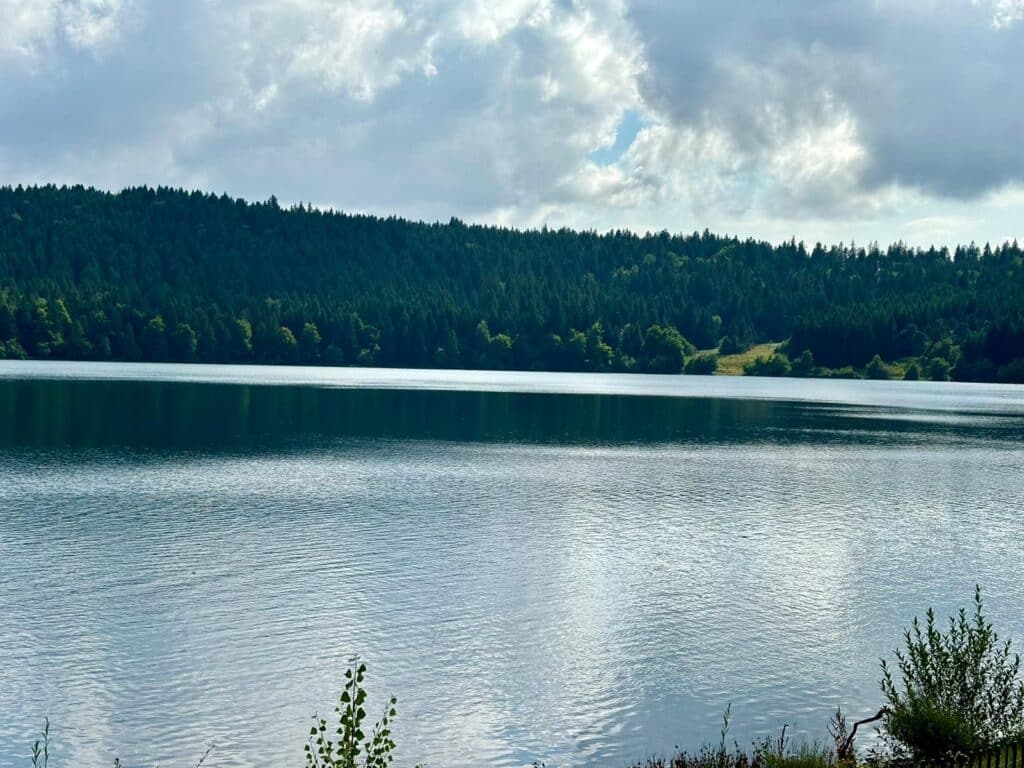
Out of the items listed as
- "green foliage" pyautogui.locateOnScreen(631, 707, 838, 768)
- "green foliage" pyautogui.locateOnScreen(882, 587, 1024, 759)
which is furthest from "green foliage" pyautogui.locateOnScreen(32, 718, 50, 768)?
"green foliage" pyautogui.locateOnScreen(882, 587, 1024, 759)

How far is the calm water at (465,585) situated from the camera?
24.3m

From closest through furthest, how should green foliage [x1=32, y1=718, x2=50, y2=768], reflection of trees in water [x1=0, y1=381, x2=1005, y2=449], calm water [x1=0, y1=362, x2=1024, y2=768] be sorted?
1. green foliage [x1=32, y1=718, x2=50, y2=768]
2. calm water [x1=0, y1=362, x2=1024, y2=768]
3. reflection of trees in water [x1=0, y1=381, x2=1005, y2=449]

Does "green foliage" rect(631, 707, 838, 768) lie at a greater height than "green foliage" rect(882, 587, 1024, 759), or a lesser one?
lesser

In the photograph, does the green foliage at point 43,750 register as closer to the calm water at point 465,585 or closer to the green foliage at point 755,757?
the calm water at point 465,585

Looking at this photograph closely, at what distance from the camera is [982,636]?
20.4 meters

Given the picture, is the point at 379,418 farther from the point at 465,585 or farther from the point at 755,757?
the point at 755,757

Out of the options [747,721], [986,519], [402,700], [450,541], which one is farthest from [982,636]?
[986,519]

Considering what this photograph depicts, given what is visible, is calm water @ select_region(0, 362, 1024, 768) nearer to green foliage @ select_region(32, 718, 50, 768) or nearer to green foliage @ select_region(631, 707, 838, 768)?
green foliage @ select_region(32, 718, 50, 768)

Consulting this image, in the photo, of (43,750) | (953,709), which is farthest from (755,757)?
(43,750)

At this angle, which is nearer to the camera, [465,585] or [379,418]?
[465,585]

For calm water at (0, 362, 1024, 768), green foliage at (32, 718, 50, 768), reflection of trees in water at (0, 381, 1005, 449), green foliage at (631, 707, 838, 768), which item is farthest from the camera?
reflection of trees in water at (0, 381, 1005, 449)

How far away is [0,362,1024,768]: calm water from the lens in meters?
A: 24.3

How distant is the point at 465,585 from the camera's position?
120ft

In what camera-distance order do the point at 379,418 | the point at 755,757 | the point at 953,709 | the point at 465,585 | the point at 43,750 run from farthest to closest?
the point at 379,418 < the point at 465,585 < the point at 43,750 < the point at 755,757 < the point at 953,709
